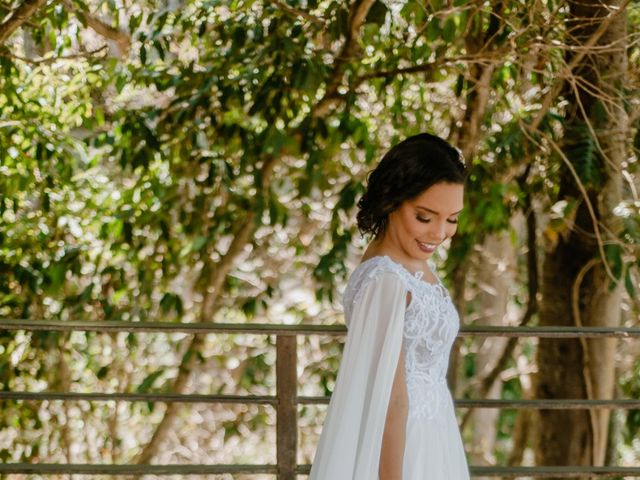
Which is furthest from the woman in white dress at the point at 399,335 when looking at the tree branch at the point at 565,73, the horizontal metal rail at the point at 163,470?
the tree branch at the point at 565,73

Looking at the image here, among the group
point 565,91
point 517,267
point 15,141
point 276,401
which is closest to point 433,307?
point 276,401

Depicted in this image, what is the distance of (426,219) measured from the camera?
7.88 ft

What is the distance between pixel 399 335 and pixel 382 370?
9cm

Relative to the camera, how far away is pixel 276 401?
3.50 meters

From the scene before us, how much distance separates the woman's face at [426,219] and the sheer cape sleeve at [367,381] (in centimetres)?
13

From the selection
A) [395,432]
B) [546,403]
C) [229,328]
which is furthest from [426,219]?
[546,403]

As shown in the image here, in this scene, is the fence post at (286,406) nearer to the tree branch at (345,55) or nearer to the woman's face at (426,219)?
the woman's face at (426,219)

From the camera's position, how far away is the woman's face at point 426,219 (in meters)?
2.39

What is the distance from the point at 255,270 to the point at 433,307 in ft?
15.8

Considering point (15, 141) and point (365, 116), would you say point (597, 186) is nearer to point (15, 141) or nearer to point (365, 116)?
point (365, 116)

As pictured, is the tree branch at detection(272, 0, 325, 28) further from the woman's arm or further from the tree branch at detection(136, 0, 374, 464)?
the woman's arm

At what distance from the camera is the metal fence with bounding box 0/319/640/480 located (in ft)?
11.1

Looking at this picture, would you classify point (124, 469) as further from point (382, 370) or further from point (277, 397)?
point (382, 370)

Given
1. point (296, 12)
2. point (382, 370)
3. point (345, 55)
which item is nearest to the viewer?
point (382, 370)
